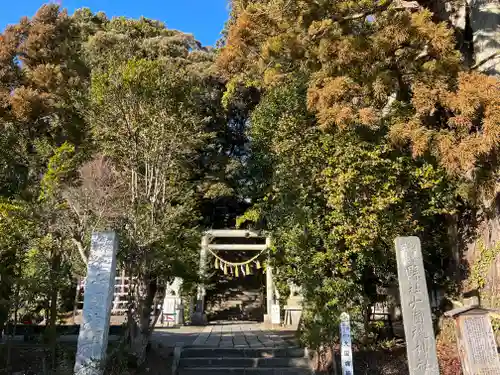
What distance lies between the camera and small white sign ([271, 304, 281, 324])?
12.5 meters

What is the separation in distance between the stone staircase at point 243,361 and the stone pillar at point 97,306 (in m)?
2.51

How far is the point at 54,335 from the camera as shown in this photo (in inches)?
243

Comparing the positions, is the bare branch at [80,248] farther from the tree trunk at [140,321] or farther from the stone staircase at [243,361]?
the stone staircase at [243,361]

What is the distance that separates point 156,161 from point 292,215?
2637 mm

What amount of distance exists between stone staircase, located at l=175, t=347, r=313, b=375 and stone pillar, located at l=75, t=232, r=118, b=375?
8.24ft

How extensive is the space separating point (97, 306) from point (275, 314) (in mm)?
8295

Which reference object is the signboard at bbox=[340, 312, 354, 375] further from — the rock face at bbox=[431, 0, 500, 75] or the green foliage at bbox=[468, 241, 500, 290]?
the rock face at bbox=[431, 0, 500, 75]

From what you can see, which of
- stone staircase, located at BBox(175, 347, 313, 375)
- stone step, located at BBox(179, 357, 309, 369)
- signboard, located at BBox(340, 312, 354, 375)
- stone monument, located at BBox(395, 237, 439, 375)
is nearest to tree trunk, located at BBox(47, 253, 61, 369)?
A: stone staircase, located at BBox(175, 347, 313, 375)

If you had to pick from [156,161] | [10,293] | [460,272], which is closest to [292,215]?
[156,161]

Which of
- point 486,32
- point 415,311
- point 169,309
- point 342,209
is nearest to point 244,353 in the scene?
point 342,209

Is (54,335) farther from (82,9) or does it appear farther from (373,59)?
(82,9)

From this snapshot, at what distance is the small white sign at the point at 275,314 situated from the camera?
1252 centimetres

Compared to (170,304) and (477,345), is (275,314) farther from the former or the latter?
(477,345)

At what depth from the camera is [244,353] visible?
7.73 meters
